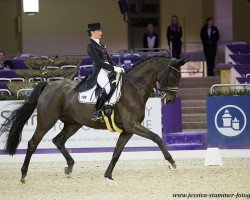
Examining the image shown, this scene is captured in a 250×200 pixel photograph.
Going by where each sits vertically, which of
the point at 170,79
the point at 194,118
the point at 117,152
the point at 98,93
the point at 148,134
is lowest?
the point at 194,118

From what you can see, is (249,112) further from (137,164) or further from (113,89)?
(113,89)

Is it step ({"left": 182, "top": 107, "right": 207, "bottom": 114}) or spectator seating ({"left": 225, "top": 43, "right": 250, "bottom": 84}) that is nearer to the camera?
spectator seating ({"left": 225, "top": 43, "right": 250, "bottom": 84})

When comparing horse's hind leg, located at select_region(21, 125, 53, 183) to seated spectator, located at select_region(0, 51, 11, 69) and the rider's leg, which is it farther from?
seated spectator, located at select_region(0, 51, 11, 69)

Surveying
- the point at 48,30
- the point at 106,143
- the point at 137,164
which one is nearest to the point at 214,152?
the point at 137,164

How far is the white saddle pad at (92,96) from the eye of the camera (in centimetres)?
1268

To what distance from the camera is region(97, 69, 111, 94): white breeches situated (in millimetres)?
12695

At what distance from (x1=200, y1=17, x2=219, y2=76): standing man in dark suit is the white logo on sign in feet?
19.9

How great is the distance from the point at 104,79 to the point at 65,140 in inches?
53.1

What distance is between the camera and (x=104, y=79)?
1274cm

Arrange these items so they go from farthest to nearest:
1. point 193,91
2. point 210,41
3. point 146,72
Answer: point 210,41 → point 193,91 → point 146,72

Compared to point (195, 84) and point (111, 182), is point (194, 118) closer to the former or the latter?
point (195, 84)

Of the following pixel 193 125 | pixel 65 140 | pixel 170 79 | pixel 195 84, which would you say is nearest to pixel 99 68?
pixel 170 79

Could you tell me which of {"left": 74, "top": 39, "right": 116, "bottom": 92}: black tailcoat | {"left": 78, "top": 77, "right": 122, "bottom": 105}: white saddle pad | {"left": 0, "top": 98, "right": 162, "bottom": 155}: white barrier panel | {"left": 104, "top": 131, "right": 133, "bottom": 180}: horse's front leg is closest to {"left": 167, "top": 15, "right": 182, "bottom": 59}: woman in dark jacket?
{"left": 0, "top": 98, "right": 162, "bottom": 155}: white barrier panel

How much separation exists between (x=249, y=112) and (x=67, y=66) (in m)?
4.76
